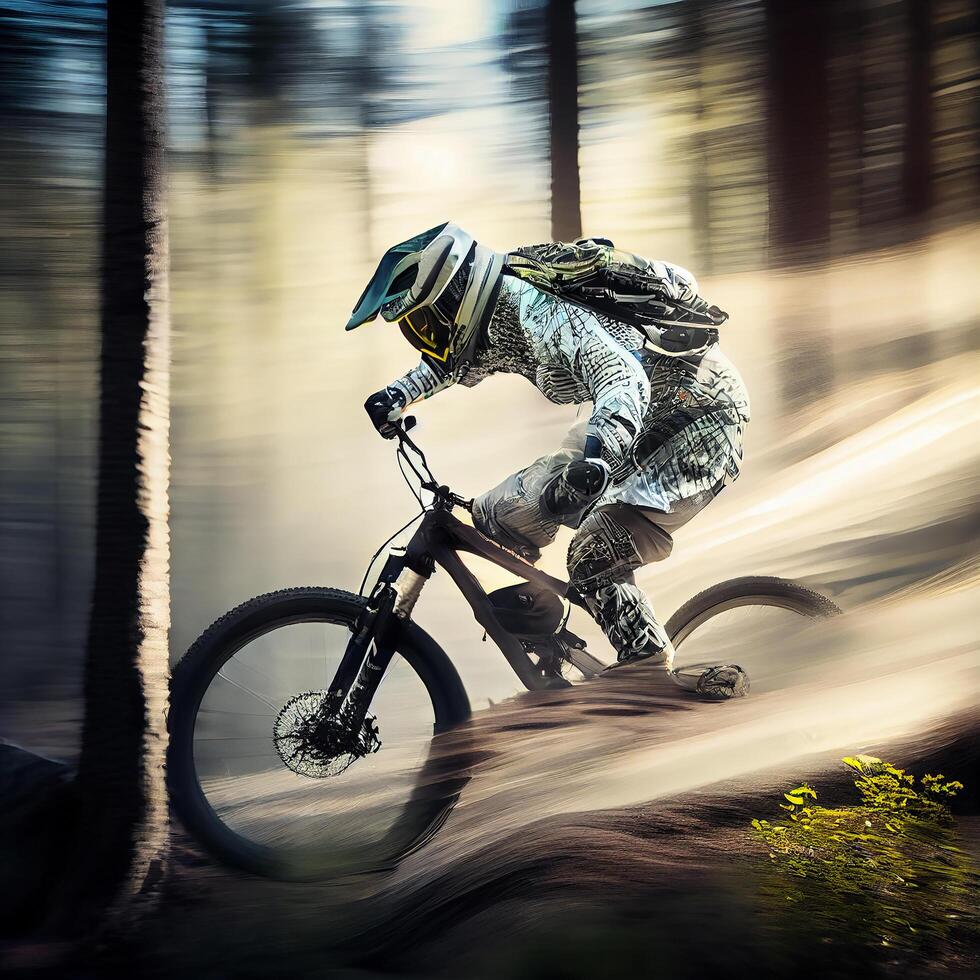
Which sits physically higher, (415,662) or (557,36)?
(557,36)

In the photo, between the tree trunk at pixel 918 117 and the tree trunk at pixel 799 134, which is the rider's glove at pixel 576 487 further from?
the tree trunk at pixel 918 117

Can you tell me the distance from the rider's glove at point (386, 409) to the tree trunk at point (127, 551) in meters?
0.76

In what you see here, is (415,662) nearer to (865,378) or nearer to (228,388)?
(228,388)

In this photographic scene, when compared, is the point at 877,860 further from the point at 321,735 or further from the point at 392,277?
the point at 392,277

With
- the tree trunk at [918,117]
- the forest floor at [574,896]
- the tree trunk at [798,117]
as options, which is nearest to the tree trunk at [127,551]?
the forest floor at [574,896]

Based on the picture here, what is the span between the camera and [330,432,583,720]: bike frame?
2.95m

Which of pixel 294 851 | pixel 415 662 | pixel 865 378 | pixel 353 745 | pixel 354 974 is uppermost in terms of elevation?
pixel 865 378

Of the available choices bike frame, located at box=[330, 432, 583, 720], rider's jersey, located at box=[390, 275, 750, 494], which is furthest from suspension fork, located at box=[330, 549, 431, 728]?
rider's jersey, located at box=[390, 275, 750, 494]

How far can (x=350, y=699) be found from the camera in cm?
296

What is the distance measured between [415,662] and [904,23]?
3.01m

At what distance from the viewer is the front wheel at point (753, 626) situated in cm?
330

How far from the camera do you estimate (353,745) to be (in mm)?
2988

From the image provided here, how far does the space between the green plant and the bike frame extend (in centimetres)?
101

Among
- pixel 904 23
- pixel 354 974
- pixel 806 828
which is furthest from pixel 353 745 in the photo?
pixel 904 23
